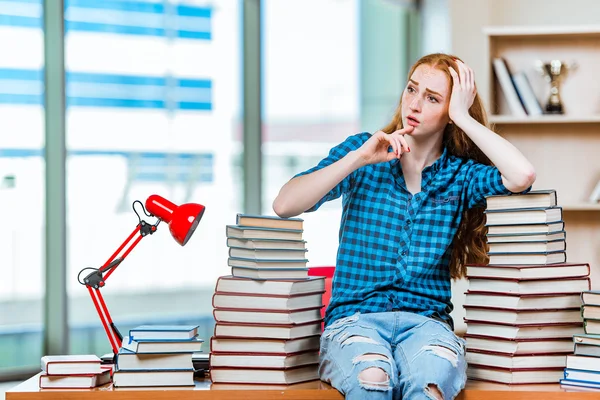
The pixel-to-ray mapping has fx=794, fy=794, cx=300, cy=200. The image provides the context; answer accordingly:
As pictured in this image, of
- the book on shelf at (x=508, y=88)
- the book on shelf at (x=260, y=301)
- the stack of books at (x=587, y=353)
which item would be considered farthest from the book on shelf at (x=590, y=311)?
the book on shelf at (x=508, y=88)

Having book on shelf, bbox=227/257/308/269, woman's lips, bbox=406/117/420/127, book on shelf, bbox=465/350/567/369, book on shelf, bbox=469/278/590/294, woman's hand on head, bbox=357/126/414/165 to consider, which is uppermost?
woman's lips, bbox=406/117/420/127

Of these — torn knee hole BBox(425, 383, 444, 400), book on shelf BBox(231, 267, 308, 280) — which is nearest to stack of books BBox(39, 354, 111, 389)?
book on shelf BBox(231, 267, 308, 280)

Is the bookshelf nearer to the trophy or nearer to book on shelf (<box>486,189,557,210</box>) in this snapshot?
the trophy

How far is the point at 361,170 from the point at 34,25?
2.31 metres

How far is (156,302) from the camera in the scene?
4.17m

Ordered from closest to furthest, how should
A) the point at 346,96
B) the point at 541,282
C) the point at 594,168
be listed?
the point at 541,282, the point at 594,168, the point at 346,96

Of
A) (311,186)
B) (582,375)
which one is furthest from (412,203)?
(582,375)

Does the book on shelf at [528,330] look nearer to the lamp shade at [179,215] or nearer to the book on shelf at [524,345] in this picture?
the book on shelf at [524,345]

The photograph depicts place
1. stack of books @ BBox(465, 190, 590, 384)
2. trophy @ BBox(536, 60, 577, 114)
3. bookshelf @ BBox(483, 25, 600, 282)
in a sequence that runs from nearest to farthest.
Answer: stack of books @ BBox(465, 190, 590, 384) < trophy @ BBox(536, 60, 577, 114) < bookshelf @ BBox(483, 25, 600, 282)

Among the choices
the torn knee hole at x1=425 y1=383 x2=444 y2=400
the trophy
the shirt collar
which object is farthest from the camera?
the trophy

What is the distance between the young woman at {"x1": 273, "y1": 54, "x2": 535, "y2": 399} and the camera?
1.99 meters

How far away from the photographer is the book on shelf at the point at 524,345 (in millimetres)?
1950

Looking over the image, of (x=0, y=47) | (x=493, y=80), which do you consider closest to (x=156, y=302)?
(x=0, y=47)

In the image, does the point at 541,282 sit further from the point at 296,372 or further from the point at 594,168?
the point at 594,168
